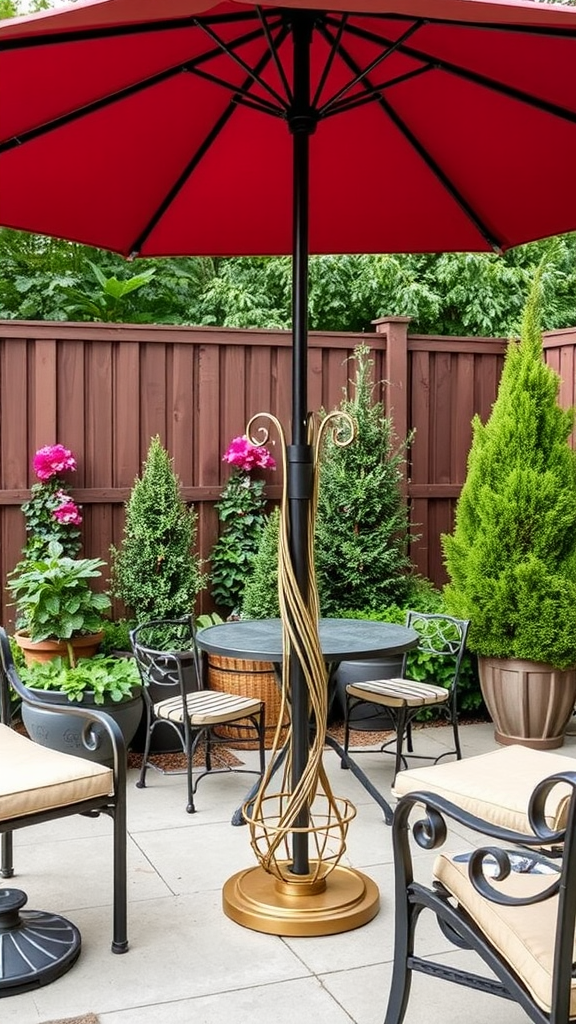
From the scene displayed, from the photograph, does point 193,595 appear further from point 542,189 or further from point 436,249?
point 542,189

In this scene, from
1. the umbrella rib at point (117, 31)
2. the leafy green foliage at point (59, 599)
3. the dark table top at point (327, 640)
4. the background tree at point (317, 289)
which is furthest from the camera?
the background tree at point (317, 289)

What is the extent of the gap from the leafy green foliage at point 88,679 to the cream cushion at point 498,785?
2.05 m

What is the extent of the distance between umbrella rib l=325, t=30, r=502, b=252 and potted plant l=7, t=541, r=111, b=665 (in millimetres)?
2247

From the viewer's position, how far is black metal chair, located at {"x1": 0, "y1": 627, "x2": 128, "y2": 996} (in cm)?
263

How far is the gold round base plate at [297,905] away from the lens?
9.67ft

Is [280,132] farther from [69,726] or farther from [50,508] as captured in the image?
[50,508]

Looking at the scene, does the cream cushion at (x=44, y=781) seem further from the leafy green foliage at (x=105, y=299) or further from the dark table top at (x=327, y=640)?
the leafy green foliage at (x=105, y=299)

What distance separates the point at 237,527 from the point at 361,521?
0.70 m

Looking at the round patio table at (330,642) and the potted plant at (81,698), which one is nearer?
the round patio table at (330,642)

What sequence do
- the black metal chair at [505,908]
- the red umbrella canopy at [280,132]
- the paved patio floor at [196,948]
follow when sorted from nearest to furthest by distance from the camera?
the black metal chair at [505,908] < the paved patio floor at [196,948] < the red umbrella canopy at [280,132]

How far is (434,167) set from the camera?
11.5ft

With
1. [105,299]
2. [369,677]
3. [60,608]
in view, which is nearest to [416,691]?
[369,677]

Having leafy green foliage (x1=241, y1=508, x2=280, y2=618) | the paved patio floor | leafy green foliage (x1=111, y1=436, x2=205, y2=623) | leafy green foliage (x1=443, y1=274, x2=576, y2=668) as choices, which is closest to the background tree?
leafy green foliage (x1=111, y1=436, x2=205, y2=623)

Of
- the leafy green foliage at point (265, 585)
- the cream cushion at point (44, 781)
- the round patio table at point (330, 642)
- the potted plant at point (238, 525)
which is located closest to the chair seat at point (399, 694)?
the round patio table at point (330, 642)
